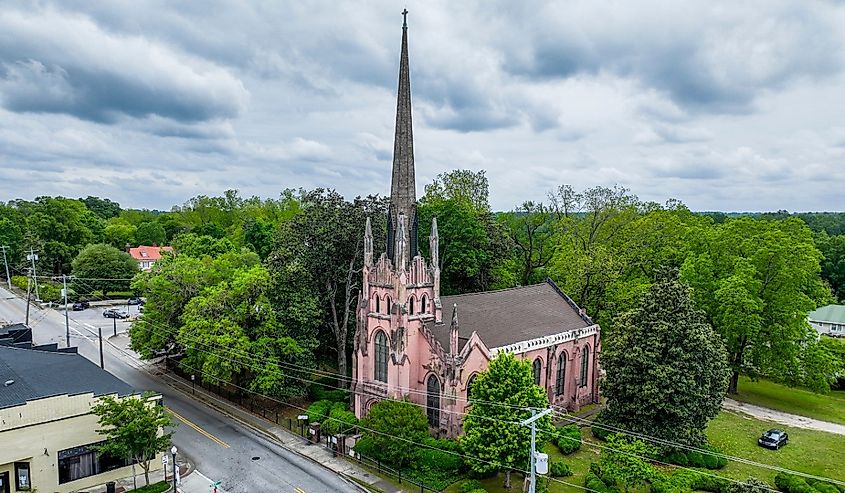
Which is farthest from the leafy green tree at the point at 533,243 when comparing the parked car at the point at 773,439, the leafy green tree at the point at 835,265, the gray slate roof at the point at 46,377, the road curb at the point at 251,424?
the leafy green tree at the point at 835,265

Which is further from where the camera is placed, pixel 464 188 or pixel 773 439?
pixel 464 188

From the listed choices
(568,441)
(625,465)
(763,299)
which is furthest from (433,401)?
(763,299)

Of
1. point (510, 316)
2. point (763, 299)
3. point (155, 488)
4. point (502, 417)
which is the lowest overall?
point (155, 488)

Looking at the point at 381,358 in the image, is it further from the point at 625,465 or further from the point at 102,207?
the point at 102,207

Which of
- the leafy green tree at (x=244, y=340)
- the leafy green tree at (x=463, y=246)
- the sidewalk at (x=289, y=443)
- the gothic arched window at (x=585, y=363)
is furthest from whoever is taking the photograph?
the leafy green tree at (x=463, y=246)

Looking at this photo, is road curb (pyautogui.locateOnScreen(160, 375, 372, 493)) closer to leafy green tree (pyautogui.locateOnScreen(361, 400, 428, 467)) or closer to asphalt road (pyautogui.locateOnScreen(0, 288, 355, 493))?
asphalt road (pyautogui.locateOnScreen(0, 288, 355, 493))

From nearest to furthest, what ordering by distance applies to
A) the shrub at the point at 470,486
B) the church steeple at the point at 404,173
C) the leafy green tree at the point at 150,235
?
the shrub at the point at 470,486
the church steeple at the point at 404,173
the leafy green tree at the point at 150,235

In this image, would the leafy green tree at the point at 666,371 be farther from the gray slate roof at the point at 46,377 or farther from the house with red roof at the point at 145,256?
the house with red roof at the point at 145,256
